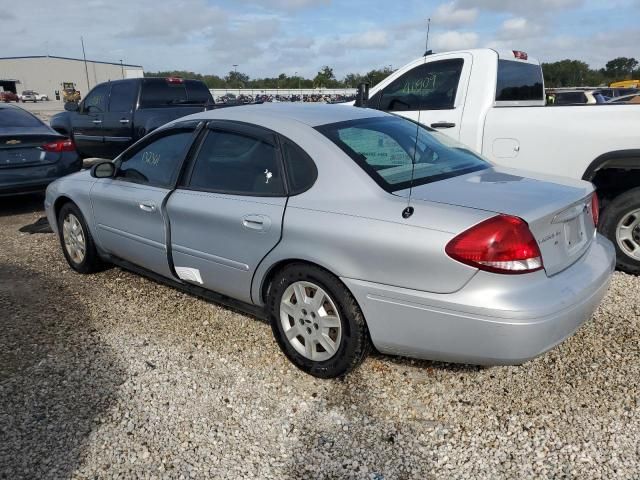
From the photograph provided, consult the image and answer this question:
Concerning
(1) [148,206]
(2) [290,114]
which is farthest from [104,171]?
(2) [290,114]

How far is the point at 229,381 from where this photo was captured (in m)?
3.20

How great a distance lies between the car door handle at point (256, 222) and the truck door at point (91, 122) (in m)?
7.99

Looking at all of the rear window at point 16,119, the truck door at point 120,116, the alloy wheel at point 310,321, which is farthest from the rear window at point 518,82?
the rear window at point 16,119

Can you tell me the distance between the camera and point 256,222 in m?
3.21

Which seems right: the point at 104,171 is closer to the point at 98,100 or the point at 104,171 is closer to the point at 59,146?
the point at 59,146

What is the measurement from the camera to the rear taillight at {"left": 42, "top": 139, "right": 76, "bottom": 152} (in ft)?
24.7

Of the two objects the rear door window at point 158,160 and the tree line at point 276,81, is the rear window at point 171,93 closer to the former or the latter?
the rear door window at point 158,160

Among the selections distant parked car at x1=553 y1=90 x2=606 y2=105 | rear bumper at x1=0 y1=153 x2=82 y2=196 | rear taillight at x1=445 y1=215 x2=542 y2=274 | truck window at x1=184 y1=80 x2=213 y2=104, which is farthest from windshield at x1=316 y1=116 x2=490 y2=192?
distant parked car at x1=553 y1=90 x2=606 y2=105

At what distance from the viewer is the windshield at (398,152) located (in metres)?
3.02

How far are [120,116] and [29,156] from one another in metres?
2.64

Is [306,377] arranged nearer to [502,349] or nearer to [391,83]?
[502,349]

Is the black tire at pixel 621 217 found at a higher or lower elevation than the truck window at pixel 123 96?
lower

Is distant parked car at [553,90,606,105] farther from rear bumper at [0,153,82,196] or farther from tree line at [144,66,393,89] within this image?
tree line at [144,66,393,89]

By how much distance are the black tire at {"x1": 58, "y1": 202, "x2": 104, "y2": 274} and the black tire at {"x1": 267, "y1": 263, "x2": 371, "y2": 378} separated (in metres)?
2.29
